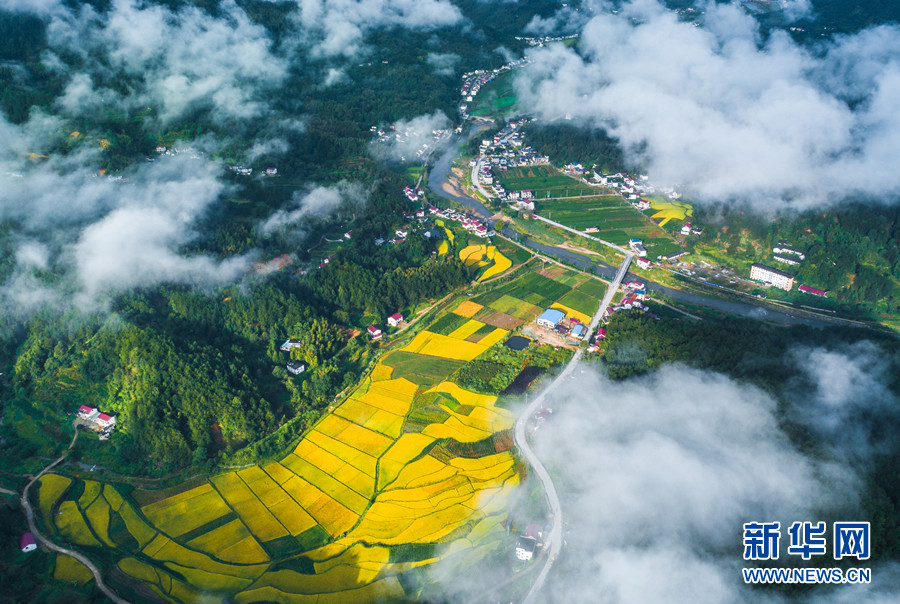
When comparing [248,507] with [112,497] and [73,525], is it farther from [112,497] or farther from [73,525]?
[73,525]

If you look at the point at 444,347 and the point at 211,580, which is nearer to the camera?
the point at 211,580

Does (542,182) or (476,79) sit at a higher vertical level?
(476,79)

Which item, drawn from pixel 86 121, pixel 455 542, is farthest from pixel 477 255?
pixel 86 121

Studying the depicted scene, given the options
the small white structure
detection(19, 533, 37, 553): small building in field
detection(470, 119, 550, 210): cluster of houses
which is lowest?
detection(470, 119, 550, 210): cluster of houses

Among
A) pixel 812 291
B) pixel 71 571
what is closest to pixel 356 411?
A: pixel 71 571

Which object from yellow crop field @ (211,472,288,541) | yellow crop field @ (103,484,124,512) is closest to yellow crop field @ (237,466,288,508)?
yellow crop field @ (211,472,288,541)

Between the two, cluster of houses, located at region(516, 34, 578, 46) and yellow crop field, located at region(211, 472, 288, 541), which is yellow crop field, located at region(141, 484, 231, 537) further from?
cluster of houses, located at region(516, 34, 578, 46)
